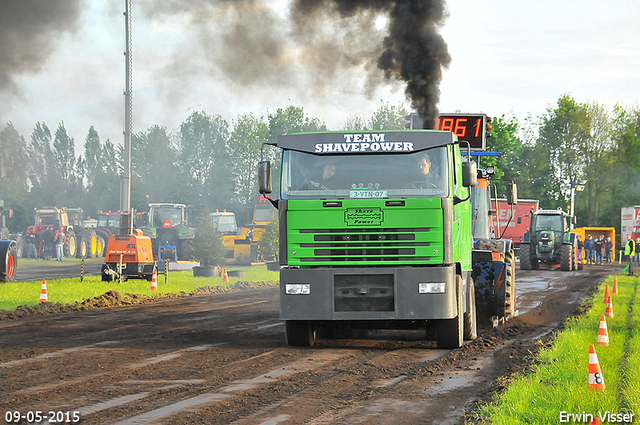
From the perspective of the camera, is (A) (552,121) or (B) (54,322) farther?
(A) (552,121)

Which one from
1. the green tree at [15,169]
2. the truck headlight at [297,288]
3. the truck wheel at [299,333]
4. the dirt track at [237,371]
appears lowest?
the dirt track at [237,371]

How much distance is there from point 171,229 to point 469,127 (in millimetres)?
26016

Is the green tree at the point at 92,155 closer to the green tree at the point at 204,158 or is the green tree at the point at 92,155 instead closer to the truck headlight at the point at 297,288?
the green tree at the point at 204,158

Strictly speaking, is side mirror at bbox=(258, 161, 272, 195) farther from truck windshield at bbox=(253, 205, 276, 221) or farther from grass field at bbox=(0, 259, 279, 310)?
truck windshield at bbox=(253, 205, 276, 221)

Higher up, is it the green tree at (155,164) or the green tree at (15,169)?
the green tree at (155,164)

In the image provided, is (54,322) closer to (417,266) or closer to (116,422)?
(417,266)

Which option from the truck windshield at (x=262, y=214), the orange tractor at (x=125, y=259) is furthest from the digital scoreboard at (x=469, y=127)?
the truck windshield at (x=262, y=214)

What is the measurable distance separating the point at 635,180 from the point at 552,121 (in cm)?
992

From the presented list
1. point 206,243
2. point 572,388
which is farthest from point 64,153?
point 572,388

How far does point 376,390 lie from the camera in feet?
26.2

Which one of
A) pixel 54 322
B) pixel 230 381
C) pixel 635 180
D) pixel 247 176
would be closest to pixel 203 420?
pixel 230 381

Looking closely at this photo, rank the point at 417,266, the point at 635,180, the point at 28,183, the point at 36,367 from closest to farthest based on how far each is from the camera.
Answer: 1. the point at 36,367
2. the point at 417,266
3. the point at 635,180
4. the point at 28,183

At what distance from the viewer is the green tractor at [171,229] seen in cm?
3844

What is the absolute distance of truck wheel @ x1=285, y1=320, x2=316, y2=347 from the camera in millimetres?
11180
